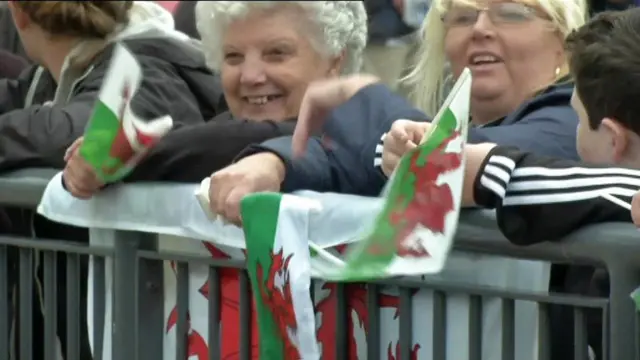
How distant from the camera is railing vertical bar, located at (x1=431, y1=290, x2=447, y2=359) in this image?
78.8 inches

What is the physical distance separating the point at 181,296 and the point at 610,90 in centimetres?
78

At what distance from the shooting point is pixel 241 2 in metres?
2.18

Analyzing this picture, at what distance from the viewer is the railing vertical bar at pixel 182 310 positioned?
235 centimetres

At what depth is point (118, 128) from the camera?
2.29 metres

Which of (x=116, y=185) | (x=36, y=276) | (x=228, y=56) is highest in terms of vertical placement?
(x=228, y=56)

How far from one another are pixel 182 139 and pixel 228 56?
6.3 inches

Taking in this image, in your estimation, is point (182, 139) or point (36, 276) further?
point (36, 276)

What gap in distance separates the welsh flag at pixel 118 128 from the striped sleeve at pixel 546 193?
607 mm

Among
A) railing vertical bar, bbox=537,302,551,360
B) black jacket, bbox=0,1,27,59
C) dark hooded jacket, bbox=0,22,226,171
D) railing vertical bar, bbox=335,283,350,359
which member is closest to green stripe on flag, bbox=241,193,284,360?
railing vertical bar, bbox=335,283,350,359

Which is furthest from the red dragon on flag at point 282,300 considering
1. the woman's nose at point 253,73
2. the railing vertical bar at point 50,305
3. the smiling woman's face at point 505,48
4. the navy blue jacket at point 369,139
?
the smiling woman's face at point 505,48

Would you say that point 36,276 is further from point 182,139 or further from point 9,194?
point 182,139

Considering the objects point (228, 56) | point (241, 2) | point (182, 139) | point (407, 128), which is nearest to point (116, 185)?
point (182, 139)

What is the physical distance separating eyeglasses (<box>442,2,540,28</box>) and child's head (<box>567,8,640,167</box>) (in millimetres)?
505

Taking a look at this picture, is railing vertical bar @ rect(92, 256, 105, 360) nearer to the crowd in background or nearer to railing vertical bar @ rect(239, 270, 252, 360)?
the crowd in background
